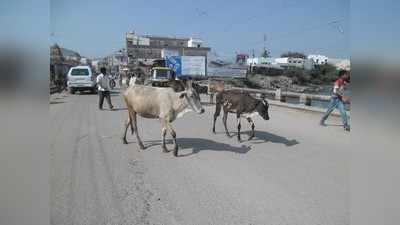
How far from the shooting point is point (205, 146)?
9.48m

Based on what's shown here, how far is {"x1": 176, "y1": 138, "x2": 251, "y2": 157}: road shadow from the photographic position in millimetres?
9117

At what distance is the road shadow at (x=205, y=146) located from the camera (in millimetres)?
9117

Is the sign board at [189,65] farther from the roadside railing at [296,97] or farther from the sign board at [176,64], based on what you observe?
the roadside railing at [296,97]

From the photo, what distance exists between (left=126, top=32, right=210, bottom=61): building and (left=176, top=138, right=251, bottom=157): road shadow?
3596 centimetres

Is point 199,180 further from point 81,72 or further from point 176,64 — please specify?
point 176,64

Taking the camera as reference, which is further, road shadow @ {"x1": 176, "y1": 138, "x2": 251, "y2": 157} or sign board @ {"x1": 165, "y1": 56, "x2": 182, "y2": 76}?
sign board @ {"x1": 165, "y1": 56, "x2": 182, "y2": 76}

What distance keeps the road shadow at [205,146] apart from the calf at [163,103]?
0.82m

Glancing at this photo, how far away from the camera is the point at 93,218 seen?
4.77m

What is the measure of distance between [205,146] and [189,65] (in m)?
26.7

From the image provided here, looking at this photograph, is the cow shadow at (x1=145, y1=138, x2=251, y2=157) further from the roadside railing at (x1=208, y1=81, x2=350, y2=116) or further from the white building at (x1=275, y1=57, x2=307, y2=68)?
the white building at (x1=275, y1=57, x2=307, y2=68)

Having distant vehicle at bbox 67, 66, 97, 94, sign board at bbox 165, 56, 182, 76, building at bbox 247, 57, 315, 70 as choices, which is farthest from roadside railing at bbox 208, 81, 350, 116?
sign board at bbox 165, 56, 182, 76

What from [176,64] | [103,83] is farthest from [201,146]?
[176,64]
